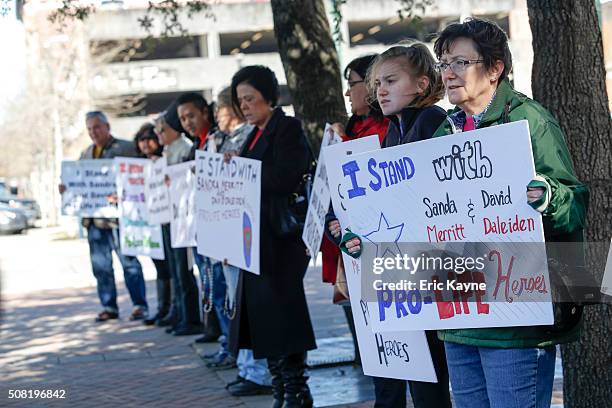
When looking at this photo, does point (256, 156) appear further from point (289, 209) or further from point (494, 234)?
point (494, 234)

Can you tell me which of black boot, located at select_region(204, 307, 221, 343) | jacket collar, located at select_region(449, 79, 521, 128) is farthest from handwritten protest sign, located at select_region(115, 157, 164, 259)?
jacket collar, located at select_region(449, 79, 521, 128)

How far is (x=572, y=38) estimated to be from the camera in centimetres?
Answer: 516

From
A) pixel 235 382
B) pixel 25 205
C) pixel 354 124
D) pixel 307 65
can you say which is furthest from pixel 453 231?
pixel 25 205

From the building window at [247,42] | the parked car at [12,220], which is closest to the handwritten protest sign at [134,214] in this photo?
the parked car at [12,220]

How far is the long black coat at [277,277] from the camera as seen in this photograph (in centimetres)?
661

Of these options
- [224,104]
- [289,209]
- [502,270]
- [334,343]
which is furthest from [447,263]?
[334,343]

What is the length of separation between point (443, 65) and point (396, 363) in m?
1.46

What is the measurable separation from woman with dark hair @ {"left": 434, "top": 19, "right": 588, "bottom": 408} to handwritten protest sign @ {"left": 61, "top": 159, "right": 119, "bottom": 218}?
850 cm

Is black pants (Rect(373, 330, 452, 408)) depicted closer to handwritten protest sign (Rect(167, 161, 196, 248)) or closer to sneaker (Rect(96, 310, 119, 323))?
handwritten protest sign (Rect(167, 161, 196, 248))

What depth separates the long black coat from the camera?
6609 millimetres

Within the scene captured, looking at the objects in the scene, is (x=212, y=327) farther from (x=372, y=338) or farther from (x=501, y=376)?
(x=501, y=376)

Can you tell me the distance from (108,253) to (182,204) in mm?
2682

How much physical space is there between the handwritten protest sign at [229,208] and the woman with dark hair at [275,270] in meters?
0.07

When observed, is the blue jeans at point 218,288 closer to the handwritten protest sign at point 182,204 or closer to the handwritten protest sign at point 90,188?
the handwritten protest sign at point 182,204
